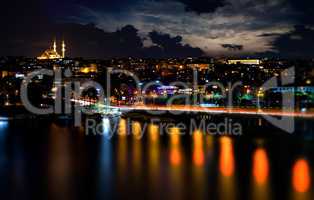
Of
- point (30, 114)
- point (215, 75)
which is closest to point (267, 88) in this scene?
point (215, 75)

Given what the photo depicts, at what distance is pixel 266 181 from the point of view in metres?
9.62

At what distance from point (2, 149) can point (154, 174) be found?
5.92 m

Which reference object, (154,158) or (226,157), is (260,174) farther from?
(154,158)

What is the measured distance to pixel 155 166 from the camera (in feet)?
36.5

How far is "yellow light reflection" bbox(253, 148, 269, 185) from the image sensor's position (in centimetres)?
978

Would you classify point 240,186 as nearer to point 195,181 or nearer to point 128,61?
point 195,181

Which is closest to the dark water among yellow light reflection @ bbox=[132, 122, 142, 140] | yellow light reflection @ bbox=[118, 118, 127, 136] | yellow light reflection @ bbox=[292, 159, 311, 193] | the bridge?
yellow light reflection @ bbox=[292, 159, 311, 193]

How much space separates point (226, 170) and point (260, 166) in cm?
91

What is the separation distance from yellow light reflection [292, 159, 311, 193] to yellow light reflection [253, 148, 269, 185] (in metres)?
0.62

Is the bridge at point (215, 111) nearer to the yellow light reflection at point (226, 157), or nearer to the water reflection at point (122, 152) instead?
the water reflection at point (122, 152)

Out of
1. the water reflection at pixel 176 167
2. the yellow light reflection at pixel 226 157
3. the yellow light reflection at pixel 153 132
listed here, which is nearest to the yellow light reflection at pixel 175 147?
the water reflection at pixel 176 167

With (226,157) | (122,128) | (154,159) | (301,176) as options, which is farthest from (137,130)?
(301,176)

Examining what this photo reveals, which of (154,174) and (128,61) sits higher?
(128,61)

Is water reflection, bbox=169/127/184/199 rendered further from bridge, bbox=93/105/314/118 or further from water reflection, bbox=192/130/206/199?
bridge, bbox=93/105/314/118
